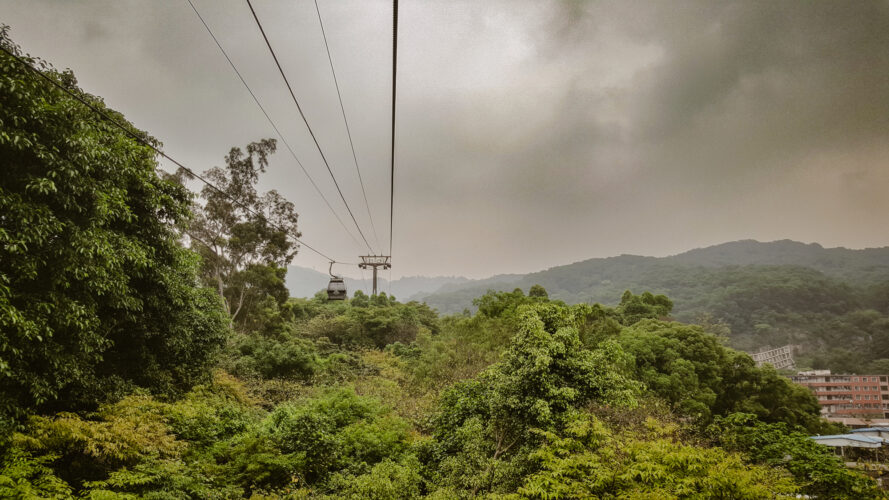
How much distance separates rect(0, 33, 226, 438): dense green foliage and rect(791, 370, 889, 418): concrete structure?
6894cm

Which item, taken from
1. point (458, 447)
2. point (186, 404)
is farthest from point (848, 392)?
point (186, 404)

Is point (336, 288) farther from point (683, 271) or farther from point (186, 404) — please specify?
point (683, 271)

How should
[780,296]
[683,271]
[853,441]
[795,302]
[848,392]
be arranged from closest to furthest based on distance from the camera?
[853,441], [848,392], [795,302], [780,296], [683,271]

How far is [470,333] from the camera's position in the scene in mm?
21156

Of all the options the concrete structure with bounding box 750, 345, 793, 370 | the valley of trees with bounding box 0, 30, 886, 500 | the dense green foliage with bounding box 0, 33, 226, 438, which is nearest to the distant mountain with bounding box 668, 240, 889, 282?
the concrete structure with bounding box 750, 345, 793, 370

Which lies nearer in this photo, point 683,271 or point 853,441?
point 853,441

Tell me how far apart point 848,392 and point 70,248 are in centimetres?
7889

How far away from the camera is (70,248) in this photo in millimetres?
6453

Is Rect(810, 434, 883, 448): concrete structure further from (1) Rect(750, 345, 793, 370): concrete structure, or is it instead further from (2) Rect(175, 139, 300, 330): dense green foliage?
(1) Rect(750, 345, 793, 370): concrete structure

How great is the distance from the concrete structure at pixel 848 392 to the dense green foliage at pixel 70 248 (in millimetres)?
68942

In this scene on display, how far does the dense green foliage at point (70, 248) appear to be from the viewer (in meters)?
5.85

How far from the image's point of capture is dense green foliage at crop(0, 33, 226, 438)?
5.85 metres

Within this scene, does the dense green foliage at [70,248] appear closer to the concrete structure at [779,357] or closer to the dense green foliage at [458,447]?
the dense green foliage at [458,447]

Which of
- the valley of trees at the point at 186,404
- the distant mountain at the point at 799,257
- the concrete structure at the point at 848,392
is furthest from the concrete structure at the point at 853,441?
the distant mountain at the point at 799,257
